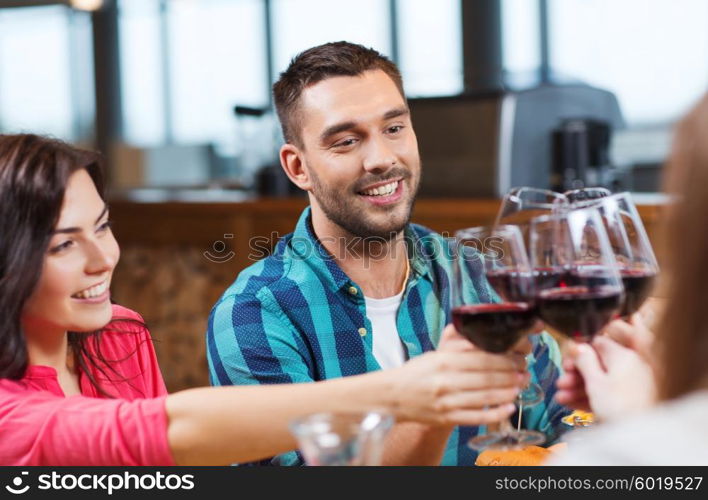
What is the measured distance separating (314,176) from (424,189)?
2535 mm

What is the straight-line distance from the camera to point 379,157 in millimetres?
2051

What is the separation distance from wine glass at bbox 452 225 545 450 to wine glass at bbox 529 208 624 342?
0.03 meters

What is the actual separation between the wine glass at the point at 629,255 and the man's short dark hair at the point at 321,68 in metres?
0.90

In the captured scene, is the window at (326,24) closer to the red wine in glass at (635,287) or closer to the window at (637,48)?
the window at (637,48)

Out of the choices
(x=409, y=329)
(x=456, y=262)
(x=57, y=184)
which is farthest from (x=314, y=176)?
(x=456, y=262)

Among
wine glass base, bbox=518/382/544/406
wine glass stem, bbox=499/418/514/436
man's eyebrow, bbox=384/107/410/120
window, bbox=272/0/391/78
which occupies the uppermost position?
window, bbox=272/0/391/78

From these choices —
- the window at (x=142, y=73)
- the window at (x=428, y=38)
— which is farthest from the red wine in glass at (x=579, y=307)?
A: the window at (x=142, y=73)

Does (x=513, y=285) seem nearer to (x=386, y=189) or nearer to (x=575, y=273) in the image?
(x=575, y=273)

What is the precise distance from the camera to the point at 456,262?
1242mm

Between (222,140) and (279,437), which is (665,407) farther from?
(222,140)

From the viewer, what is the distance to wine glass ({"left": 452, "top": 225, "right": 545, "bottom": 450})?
1.18 meters

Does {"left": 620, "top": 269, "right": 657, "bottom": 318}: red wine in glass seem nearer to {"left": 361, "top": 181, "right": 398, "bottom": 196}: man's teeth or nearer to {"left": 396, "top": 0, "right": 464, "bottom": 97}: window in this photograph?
{"left": 361, "top": 181, "right": 398, "bottom": 196}: man's teeth

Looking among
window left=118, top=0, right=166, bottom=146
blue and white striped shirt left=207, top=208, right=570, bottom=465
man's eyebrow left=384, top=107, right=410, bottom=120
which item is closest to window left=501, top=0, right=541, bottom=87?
window left=118, top=0, right=166, bottom=146

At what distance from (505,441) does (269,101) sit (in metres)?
7.91
